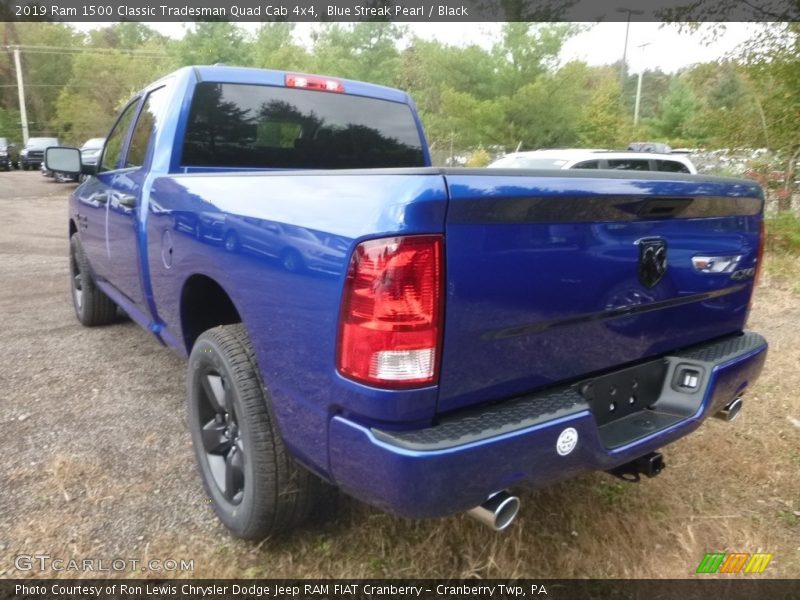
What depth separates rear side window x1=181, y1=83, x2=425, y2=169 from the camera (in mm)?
3232

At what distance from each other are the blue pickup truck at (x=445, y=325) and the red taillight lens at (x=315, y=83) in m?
1.04

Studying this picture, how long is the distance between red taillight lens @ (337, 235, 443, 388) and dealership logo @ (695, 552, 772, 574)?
153 cm

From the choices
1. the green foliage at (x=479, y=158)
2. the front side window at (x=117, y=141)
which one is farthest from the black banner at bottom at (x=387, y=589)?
the green foliage at (x=479, y=158)

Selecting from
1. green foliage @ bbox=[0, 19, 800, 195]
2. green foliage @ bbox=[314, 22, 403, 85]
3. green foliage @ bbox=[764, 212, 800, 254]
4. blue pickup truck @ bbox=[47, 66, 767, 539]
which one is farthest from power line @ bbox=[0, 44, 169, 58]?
blue pickup truck @ bbox=[47, 66, 767, 539]

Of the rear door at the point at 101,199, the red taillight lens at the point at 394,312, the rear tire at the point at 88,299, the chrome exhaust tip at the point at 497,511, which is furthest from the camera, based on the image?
the rear tire at the point at 88,299

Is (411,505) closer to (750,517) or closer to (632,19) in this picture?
(750,517)

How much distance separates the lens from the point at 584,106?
75.2ft

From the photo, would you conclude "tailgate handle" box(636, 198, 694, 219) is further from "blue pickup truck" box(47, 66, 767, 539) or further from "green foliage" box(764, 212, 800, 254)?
"green foliage" box(764, 212, 800, 254)

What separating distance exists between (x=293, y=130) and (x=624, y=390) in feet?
7.64

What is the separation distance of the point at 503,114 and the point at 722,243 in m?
21.0

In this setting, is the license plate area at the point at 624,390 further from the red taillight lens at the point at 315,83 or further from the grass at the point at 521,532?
the red taillight lens at the point at 315,83

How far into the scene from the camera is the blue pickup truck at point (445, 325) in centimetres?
160

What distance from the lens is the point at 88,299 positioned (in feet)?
16.0

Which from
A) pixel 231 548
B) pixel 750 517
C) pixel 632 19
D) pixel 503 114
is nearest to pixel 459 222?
pixel 231 548
